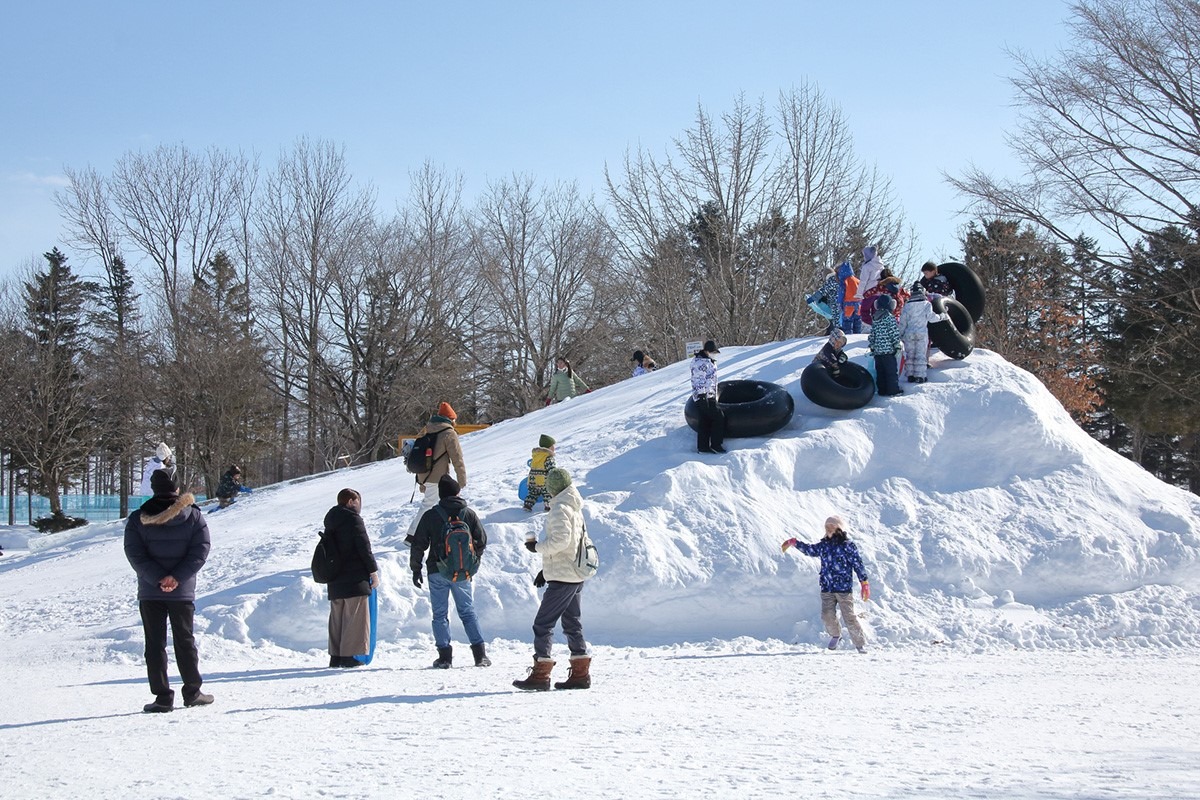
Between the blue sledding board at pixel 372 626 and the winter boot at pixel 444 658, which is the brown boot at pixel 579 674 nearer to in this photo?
the winter boot at pixel 444 658

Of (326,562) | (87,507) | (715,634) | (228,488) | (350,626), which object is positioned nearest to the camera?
(326,562)

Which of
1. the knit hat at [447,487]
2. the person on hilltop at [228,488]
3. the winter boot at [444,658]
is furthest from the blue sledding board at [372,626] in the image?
the person on hilltop at [228,488]

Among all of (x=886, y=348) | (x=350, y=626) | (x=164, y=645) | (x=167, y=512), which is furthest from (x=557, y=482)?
(x=886, y=348)

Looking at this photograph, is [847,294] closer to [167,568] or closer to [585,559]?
[585,559]

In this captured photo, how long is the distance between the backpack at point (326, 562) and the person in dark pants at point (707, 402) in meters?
6.53

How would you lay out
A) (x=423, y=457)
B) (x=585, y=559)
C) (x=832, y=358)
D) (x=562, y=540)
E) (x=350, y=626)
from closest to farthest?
(x=562, y=540)
(x=585, y=559)
(x=350, y=626)
(x=423, y=457)
(x=832, y=358)

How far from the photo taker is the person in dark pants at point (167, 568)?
6.87 metres

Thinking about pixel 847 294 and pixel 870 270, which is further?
pixel 847 294

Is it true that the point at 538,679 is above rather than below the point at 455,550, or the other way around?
below

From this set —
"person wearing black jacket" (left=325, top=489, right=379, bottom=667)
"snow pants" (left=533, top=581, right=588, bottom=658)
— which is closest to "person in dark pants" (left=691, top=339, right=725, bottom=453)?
"person wearing black jacket" (left=325, top=489, right=379, bottom=667)

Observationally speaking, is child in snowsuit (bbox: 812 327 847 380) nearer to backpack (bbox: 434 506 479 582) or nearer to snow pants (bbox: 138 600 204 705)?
backpack (bbox: 434 506 479 582)

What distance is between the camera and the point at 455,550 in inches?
338

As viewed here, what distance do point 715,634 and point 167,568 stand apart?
624cm

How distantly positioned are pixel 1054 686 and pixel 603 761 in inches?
185
